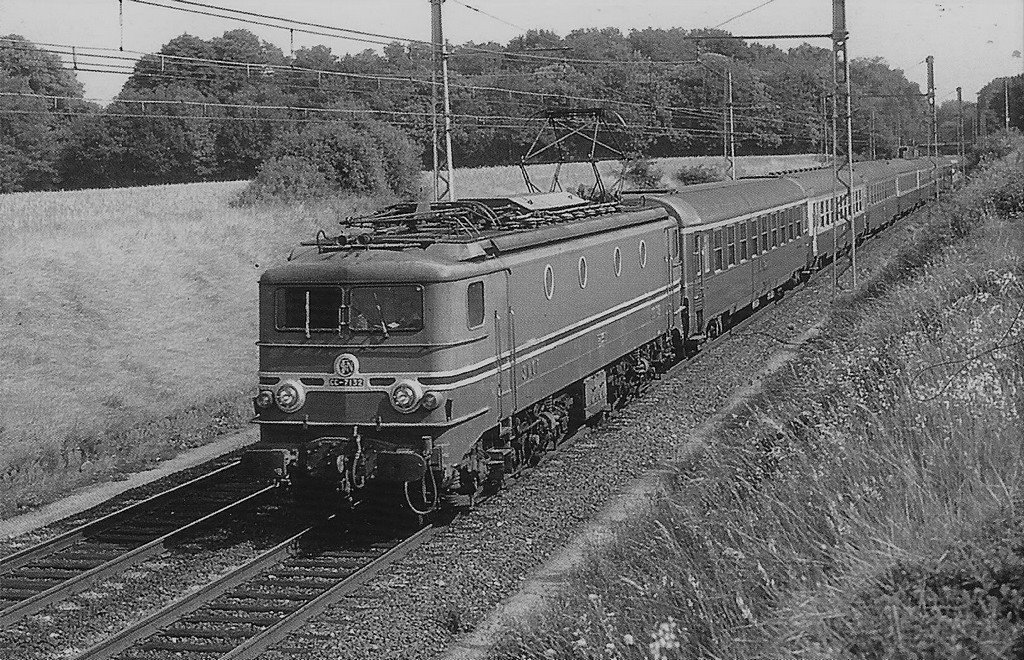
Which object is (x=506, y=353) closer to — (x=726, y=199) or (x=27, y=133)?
(x=726, y=199)

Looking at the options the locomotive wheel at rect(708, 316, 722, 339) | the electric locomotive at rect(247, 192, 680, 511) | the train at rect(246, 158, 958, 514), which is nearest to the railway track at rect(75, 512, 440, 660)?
the train at rect(246, 158, 958, 514)

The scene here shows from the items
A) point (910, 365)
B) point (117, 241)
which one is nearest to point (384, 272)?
point (910, 365)

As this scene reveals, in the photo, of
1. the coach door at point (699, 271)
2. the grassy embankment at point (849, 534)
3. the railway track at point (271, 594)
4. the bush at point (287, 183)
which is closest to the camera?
the grassy embankment at point (849, 534)

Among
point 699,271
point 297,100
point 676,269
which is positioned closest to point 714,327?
point 699,271

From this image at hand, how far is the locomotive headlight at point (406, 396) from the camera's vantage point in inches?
476

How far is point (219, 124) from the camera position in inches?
2436

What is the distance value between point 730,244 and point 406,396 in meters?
13.8

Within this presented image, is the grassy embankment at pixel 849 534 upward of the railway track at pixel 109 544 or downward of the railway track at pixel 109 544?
upward

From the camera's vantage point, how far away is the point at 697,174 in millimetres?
64000

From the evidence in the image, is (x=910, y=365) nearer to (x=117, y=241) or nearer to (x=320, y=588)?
(x=320, y=588)

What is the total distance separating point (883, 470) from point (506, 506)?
5.66 metres

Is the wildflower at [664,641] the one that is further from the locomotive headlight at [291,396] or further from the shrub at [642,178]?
the shrub at [642,178]

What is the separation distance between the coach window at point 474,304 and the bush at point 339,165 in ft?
111

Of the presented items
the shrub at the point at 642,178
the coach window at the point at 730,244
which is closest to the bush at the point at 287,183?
the shrub at the point at 642,178
